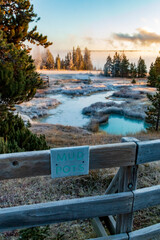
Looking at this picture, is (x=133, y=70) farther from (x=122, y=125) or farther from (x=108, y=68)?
(x=122, y=125)

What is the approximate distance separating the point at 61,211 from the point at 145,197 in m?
0.85

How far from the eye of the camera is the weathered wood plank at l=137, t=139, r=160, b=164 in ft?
6.04

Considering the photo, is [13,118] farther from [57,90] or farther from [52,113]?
[57,90]

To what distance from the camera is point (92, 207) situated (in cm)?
183

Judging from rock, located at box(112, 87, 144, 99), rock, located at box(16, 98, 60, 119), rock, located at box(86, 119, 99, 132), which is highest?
rock, located at box(112, 87, 144, 99)

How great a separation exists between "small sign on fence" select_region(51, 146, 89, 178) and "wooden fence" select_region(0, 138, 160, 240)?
51mm

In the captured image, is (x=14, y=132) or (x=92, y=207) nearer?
(x=92, y=207)

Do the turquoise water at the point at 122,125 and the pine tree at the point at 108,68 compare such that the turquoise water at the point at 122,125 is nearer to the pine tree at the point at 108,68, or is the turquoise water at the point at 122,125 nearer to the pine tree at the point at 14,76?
the pine tree at the point at 14,76

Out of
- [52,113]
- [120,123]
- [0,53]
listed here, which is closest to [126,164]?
[0,53]

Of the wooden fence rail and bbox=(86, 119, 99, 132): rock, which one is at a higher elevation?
the wooden fence rail

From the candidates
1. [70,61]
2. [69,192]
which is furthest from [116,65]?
[69,192]

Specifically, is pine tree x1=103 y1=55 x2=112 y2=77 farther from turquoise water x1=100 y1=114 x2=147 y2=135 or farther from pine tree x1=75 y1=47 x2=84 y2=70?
turquoise water x1=100 y1=114 x2=147 y2=135

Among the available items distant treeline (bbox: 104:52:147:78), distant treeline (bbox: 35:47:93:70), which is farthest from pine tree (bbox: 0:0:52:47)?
distant treeline (bbox: 35:47:93:70)

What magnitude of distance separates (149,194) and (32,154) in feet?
4.08
